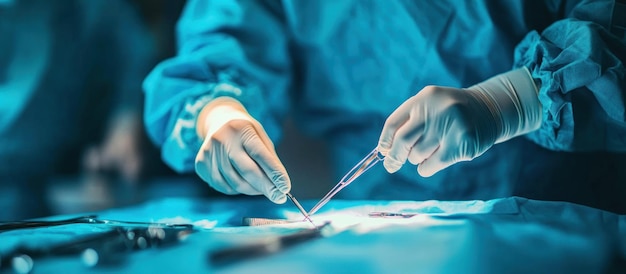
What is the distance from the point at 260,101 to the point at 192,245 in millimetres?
638

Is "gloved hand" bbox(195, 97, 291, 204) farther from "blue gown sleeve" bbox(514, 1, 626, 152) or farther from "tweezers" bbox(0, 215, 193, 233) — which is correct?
"blue gown sleeve" bbox(514, 1, 626, 152)

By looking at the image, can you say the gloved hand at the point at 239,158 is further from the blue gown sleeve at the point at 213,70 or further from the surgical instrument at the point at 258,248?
the surgical instrument at the point at 258,248

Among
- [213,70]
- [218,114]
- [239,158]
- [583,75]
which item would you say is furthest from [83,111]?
[583,75]

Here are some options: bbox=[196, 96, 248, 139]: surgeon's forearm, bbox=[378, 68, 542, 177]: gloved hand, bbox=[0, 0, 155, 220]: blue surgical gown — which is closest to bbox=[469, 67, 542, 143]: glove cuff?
bbox=[378, 68, 542, 177]: gloved hand

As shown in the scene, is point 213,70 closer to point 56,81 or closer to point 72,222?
point 72,222

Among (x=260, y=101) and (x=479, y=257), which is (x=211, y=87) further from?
(x=479, y=257)

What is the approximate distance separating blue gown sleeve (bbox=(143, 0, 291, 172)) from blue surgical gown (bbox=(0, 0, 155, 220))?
559 millimetres

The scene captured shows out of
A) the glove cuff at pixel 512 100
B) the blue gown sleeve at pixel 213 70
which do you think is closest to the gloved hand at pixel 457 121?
the glove cuff at pixel 512 100

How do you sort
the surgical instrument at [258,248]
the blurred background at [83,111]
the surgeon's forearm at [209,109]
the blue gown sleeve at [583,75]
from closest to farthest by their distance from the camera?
1. the surgical instrument at [258,248]
2. the blue gown sleeve at [583,75]
3. the surgeon's forearm at [209,109]
4. the blurred background at [83,111]

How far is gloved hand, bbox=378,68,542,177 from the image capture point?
0.95 meters

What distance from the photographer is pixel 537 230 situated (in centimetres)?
77

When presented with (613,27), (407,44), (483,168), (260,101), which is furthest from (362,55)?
(613,27)

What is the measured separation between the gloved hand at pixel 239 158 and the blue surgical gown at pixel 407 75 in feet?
0.30

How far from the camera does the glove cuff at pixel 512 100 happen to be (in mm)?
1005
